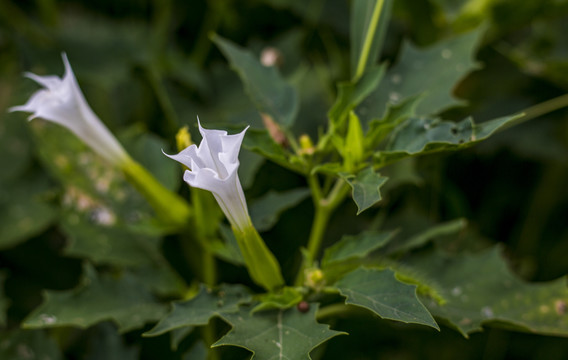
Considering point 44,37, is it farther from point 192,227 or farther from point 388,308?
point 388,308

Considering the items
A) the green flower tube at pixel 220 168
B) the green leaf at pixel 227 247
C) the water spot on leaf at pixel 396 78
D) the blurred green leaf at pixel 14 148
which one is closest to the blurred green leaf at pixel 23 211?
the blurred green leaf at pixel 14 148

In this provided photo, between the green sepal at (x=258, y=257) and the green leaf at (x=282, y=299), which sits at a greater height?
the green sepal at (x=258, y=257)

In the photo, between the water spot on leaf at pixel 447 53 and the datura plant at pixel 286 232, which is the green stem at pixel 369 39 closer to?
the datura plant at pixel 286 232

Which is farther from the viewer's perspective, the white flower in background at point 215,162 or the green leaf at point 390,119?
the green leaf at point 390,119

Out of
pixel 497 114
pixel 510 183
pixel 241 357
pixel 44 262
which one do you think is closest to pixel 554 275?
pixel 510 183

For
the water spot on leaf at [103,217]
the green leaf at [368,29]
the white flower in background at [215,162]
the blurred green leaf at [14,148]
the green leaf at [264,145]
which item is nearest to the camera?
the white flower in background at [215,162]

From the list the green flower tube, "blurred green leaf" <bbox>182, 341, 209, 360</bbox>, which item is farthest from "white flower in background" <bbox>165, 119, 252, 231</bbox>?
"blurred green leaf" <bbox>182, 341, 209, 360</bbox>
